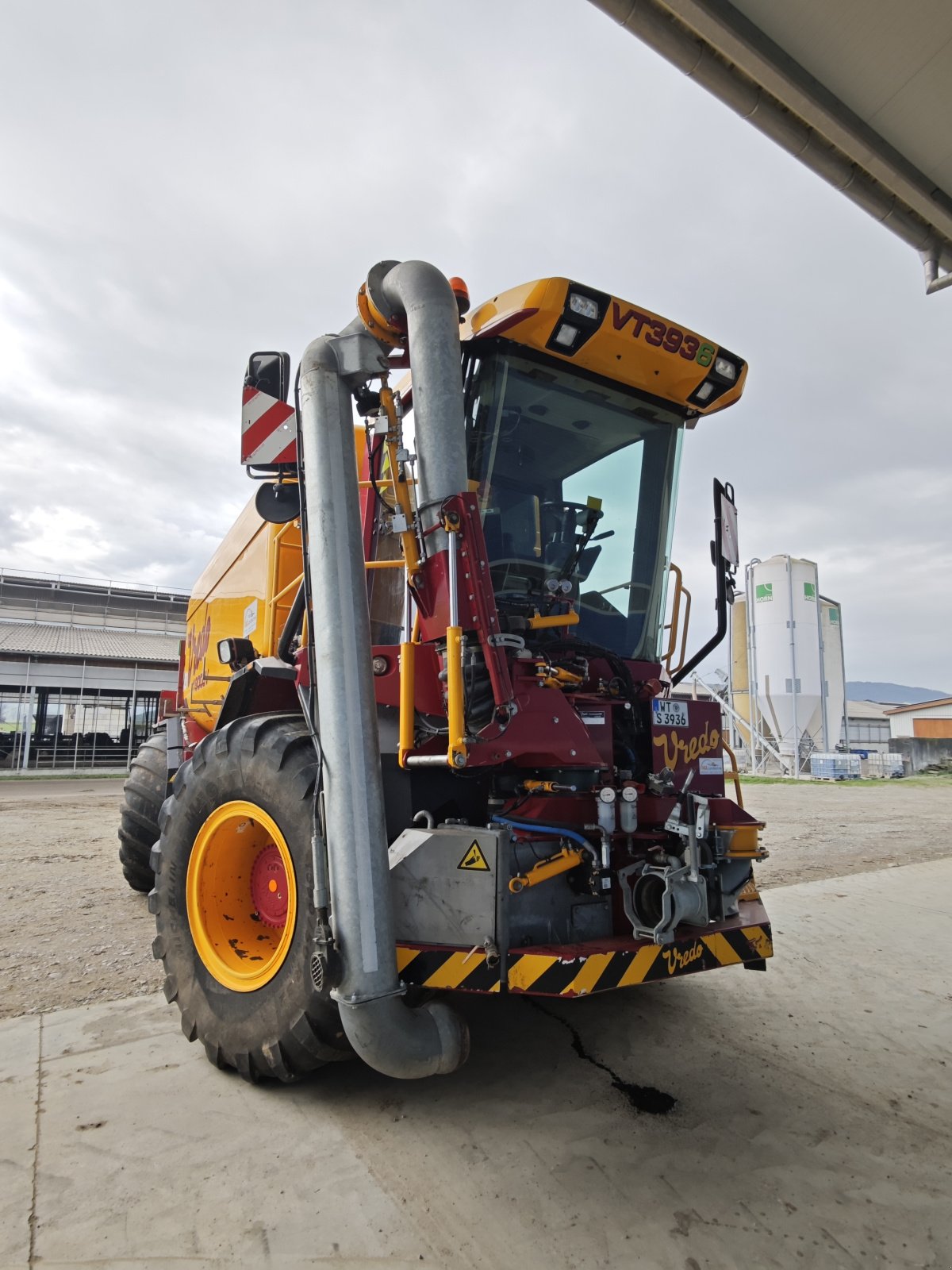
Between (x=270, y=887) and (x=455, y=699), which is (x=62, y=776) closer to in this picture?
(x=270, y=887)

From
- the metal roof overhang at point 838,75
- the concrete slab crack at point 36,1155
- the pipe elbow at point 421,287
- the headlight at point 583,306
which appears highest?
the metal roof overhang at point 838,75

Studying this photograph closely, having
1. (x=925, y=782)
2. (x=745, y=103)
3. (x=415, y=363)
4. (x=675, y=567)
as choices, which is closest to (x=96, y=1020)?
(x=415, y=363)

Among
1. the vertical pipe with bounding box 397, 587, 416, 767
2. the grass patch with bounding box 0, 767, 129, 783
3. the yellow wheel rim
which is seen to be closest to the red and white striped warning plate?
the vertical pipe with bounding box 397, 587, 416, 767

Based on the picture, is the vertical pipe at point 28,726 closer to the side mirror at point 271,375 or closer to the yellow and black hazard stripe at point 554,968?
the side mirror at point 271,375

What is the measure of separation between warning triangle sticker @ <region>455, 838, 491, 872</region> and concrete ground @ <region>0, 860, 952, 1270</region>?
0.88m

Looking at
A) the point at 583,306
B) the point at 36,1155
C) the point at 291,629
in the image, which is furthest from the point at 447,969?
the point at 583,306

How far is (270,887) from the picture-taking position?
321 cm

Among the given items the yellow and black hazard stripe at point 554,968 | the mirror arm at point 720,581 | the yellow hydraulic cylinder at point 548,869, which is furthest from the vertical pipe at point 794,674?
the yellow hydraulic cylinder at point 548,869

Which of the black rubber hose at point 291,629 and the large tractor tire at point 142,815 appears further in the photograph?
the large tractor tire at point 142,815

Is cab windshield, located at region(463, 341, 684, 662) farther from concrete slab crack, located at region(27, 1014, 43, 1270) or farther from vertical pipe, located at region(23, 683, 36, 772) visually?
vertical pipe, located at region(23, 683, 36, 772)

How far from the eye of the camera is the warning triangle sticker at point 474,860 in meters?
2.51

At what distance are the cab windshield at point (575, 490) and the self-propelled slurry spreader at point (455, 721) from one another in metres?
0.01

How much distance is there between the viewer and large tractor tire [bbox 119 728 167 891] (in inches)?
232

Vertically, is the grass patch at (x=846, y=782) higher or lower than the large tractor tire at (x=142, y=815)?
lower
